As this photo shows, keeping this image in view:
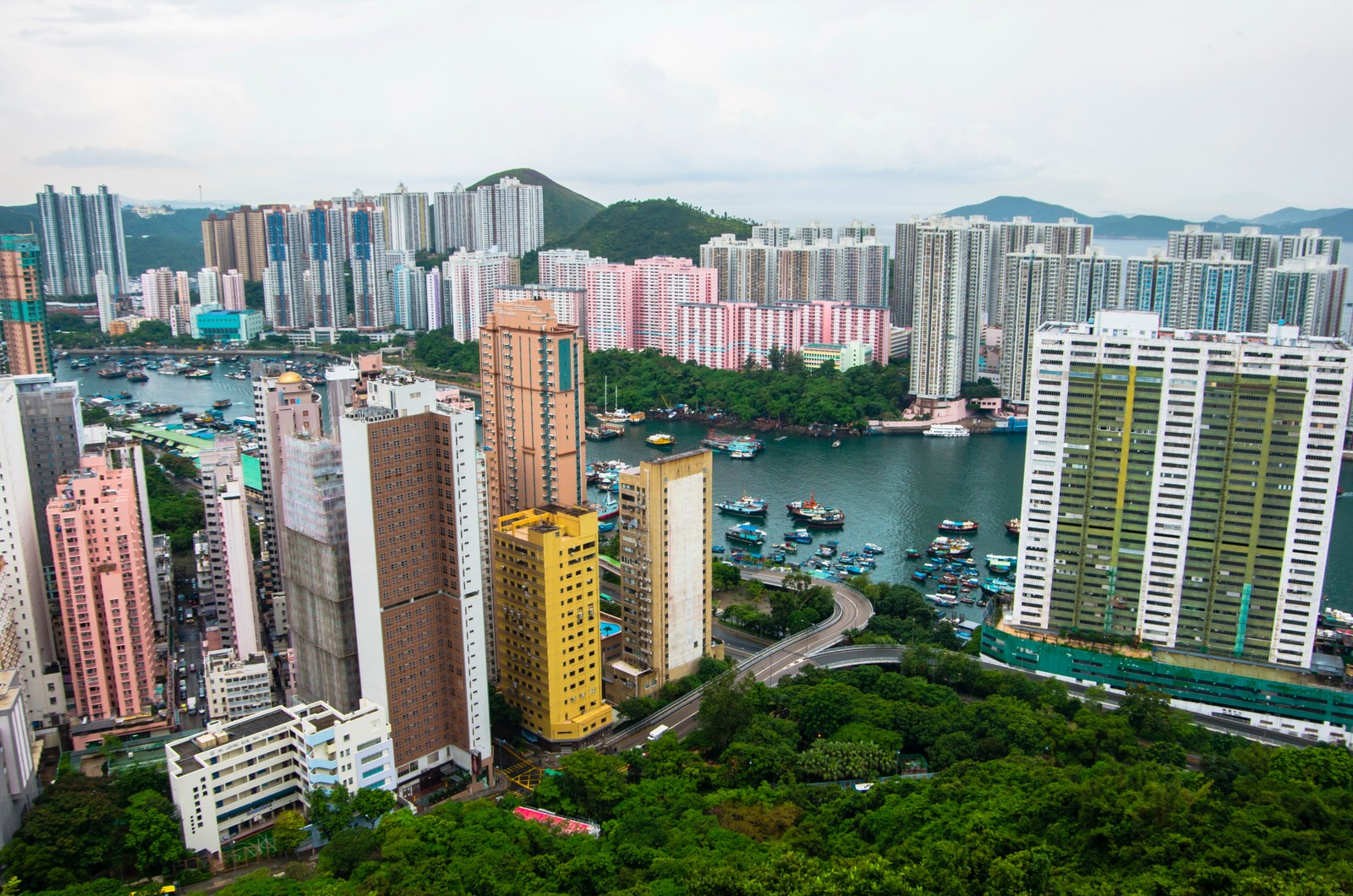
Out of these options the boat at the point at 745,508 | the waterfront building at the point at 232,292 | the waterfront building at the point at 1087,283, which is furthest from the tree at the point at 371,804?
the waterfront building at the point at 232,292

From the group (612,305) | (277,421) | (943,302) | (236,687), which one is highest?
(943,302)

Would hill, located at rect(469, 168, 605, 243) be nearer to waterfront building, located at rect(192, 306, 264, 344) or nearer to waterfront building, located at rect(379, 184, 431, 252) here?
waterfront building, located at rect(379, 184, 431, 252)

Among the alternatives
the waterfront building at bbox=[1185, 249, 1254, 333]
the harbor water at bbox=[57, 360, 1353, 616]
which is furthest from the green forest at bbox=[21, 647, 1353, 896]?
the waterfront building at bbox=[1185, 249, 1254, 333]

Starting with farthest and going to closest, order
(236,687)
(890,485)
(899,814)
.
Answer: (890,485), (236,687), (899,814)

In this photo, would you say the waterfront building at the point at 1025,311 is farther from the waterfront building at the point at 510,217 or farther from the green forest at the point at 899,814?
the waterfront building at the point at 510,217

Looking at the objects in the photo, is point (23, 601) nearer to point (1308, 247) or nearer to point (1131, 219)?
point (1308, 247)

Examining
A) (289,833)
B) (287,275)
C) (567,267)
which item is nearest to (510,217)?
(287,275)
